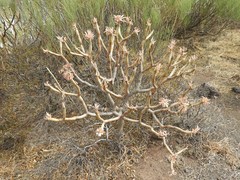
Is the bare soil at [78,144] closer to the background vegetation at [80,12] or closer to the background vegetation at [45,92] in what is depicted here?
the background vegetation at [45,92]

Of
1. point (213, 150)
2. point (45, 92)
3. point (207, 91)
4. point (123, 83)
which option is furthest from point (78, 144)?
point (207, 91)

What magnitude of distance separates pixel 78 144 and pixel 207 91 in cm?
189

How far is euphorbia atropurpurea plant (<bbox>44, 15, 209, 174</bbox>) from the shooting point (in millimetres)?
2621

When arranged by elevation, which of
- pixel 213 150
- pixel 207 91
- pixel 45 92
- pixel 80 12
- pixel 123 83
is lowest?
pixel 207 91

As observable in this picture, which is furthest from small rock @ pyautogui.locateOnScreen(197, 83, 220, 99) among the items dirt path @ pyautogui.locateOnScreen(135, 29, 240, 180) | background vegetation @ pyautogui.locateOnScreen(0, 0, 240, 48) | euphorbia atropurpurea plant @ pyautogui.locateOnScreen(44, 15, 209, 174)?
background vegetation @ pyautogui.locateOnScreen(0, 0, 240, 48)

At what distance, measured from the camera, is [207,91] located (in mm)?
4238

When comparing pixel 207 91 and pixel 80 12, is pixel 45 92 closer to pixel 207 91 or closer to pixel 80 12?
pixel 80 12

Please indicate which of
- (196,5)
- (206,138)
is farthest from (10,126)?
(196,5)

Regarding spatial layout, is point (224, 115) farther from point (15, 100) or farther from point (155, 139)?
point (15, 100)

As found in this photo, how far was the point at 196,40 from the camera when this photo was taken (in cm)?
592

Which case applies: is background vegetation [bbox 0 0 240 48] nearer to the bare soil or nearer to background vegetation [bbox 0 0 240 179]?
background vegetation [bbox 0 0 240 179]

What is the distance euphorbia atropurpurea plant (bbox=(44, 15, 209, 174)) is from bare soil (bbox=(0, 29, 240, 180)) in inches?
7.9

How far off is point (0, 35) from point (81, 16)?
3.55 feet

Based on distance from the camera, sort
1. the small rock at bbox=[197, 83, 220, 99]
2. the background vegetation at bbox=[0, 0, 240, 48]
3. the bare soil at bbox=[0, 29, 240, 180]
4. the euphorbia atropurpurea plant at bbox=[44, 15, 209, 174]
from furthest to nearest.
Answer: the small rock at bbox=[197, 83, 220, 99] → the background vegetation at bbox=[0, 0, 240, 48] → the bare soil at bbox=[0, 29, 240, 180] → the euphorbia atropurpurea plant at bbox=[44, 15, 209, 174]
